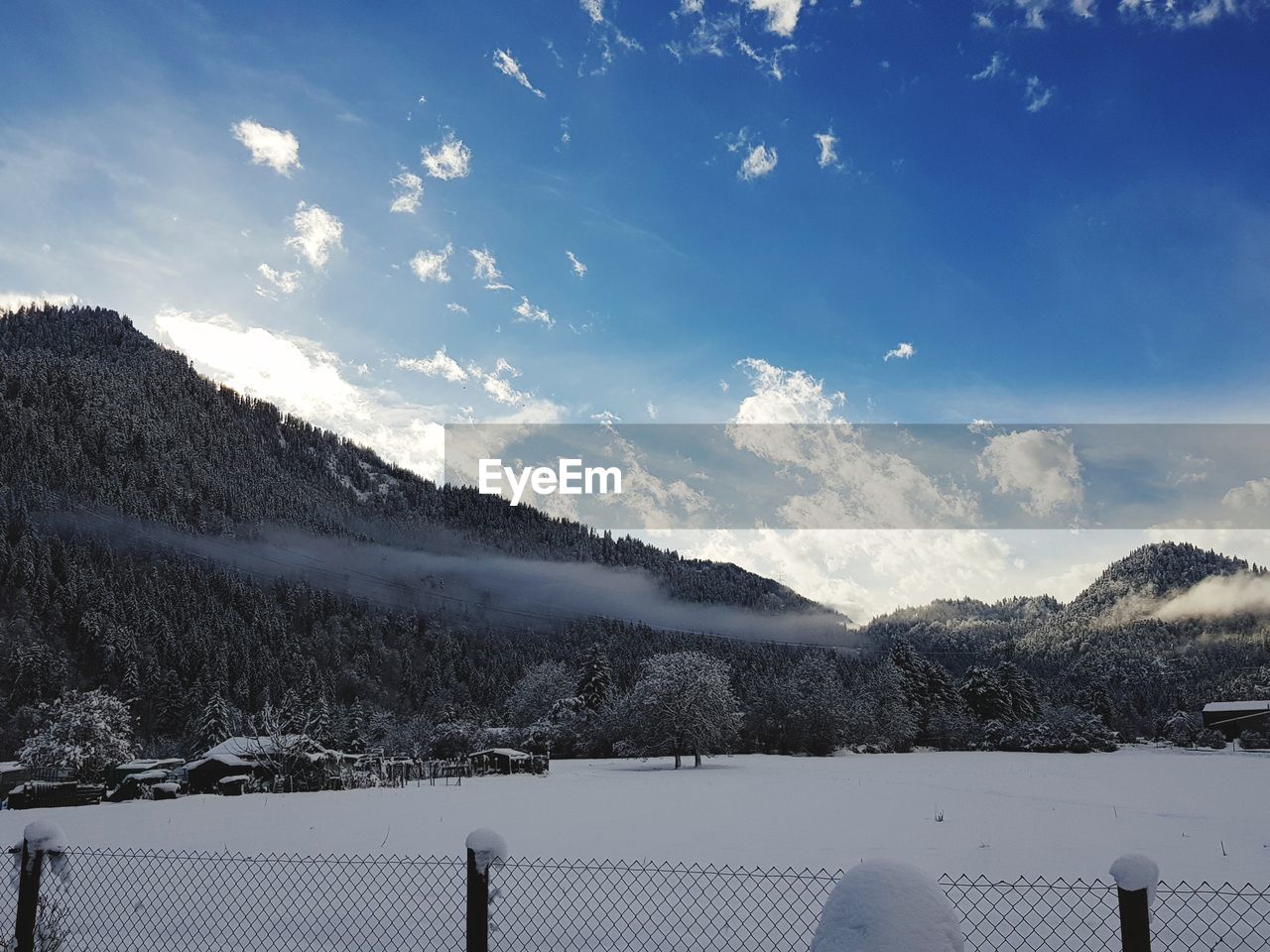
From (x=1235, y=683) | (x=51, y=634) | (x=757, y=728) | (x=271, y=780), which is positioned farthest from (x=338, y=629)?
(x=1235, y=683)

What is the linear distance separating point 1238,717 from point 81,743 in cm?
9574

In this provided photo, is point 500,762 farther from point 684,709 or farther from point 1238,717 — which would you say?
point 1238,717

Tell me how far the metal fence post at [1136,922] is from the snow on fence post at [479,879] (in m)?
3.23

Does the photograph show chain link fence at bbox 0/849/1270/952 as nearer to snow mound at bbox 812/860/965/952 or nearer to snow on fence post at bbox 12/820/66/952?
snow on fence post at bbox 12/820/66/952

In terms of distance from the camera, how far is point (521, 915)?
29.1 ft

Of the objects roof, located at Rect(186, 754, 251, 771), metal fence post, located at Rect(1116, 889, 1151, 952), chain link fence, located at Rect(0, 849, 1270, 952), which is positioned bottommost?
roof, located at Rect(186, 754, 251, 771)

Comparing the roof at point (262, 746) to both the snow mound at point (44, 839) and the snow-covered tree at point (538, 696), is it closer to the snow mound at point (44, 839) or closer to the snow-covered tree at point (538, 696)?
the snow-covered tree at point (538, 696)

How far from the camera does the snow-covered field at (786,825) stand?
13273 mm

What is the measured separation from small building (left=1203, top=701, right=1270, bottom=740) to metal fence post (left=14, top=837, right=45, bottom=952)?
91.7 meters

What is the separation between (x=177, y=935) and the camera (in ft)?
26.7

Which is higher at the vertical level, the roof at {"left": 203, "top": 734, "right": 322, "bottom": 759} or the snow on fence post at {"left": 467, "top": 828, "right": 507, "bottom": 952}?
the snow on fence post at {"left": 467, "top": 828, "right": 507, "bottom": 952}

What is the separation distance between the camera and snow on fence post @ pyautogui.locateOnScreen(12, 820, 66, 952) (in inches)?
→ 240

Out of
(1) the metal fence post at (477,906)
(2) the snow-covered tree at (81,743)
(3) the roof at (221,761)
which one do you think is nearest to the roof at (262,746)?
(3) the roof at (221,761)

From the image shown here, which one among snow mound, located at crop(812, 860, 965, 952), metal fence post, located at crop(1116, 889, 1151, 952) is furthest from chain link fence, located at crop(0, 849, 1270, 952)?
snow mound, located at crop(812, 860, 965, 952)
